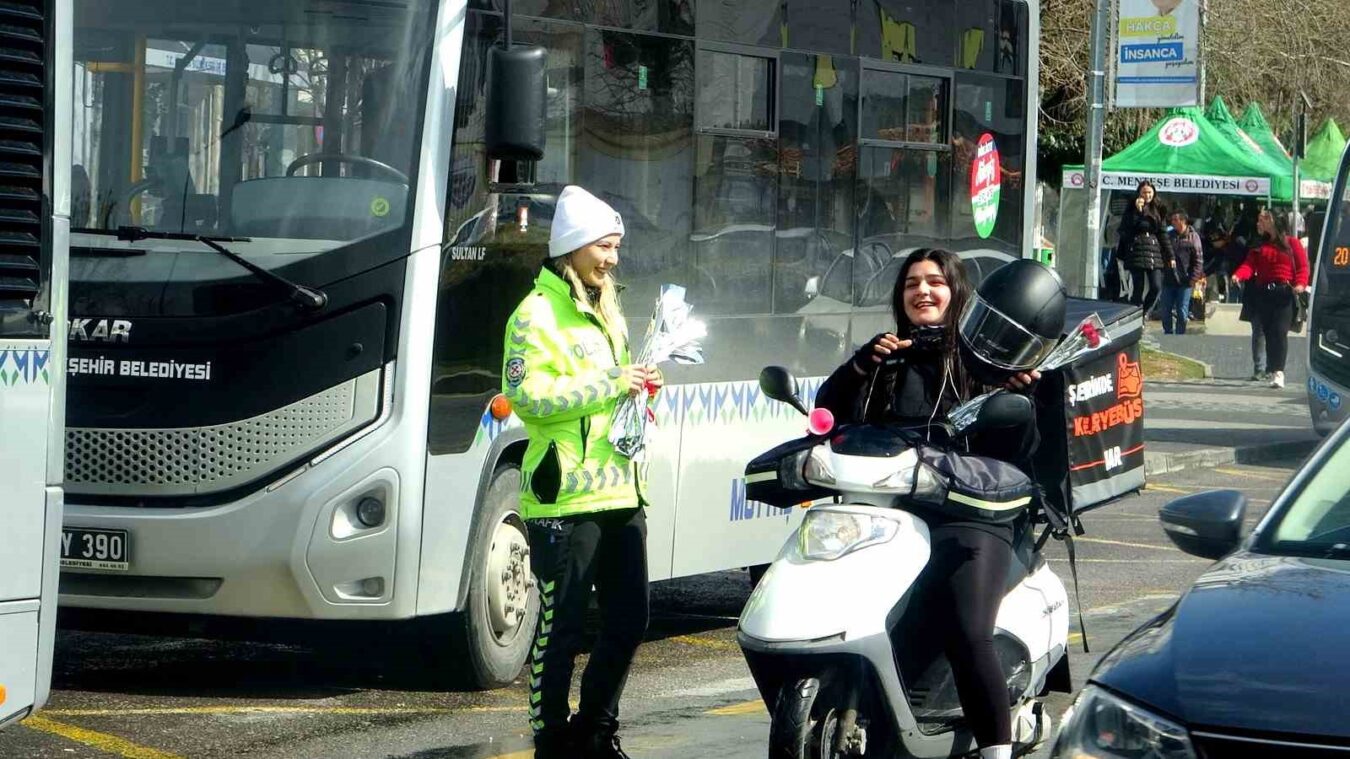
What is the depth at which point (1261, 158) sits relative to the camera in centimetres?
3419

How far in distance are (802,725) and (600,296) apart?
5.16 ft

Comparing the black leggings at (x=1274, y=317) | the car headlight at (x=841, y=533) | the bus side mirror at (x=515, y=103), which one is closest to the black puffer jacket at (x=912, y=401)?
the car headlight at (x=841, y=533)

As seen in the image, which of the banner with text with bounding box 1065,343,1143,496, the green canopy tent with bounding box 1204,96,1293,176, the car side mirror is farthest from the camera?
the green canopy tent with bounding box 1204,96,1293,176

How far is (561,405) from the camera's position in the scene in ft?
20.4

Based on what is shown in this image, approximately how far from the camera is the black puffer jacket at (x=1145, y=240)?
2917 cm

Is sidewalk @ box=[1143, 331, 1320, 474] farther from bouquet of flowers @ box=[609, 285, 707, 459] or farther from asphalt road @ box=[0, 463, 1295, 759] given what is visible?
bouquet of flowers @ box=[609, 285, 707, 459]

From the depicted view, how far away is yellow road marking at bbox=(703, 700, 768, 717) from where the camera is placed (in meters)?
7.93

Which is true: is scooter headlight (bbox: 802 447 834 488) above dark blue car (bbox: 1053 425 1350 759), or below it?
above

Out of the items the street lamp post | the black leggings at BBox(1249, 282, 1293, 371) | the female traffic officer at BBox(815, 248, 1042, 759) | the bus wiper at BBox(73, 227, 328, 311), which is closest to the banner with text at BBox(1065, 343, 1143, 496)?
the female traffic officer at BBox(815, 248, 1042, 759)

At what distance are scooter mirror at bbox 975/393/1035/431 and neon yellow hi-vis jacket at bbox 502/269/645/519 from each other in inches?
41.9

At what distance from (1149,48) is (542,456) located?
15.6 m

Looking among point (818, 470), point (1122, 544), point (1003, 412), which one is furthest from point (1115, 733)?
point (1122, 544)

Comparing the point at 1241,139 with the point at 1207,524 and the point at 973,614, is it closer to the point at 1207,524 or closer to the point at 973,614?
the point at 973,614

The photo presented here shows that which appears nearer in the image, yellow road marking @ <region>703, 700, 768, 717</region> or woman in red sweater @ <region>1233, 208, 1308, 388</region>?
yellow road marking @ <region>703, 700, 768, 717</region>
